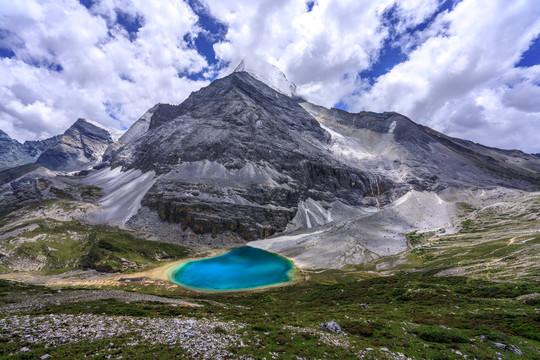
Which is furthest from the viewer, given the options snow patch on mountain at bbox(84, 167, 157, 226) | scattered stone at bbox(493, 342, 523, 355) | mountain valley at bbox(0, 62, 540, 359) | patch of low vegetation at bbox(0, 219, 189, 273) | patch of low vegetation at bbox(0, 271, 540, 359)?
snow patch on mountain at bbox(84, 167, 157, 226)

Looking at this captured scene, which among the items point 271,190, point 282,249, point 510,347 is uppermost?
point 271,190

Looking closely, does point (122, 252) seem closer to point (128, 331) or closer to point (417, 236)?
point (128, 331)

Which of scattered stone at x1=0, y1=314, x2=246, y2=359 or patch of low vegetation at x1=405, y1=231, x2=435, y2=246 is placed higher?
patch of low vegetation at x1=405, y1=231, x2=435, y2=246

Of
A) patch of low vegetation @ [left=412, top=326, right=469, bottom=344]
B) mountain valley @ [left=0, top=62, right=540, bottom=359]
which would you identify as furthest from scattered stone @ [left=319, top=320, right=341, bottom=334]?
patch of low vegetation @ [left=412, top=326, right=469, bottom=344]

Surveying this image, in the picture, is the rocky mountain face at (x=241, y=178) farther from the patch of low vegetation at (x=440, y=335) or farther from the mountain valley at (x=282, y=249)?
the patch of low vegetation at (x=440, y=335)

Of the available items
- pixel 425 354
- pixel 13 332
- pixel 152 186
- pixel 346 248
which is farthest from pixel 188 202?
pixel 425 354

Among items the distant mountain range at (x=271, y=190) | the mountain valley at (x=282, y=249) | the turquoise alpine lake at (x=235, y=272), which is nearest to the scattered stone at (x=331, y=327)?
the mountain valley at (x=282, y=249)

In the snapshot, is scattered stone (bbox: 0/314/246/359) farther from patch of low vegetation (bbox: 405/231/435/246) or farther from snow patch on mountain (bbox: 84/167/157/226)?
snow patch on mountain (bbox: 84/167/157/226)

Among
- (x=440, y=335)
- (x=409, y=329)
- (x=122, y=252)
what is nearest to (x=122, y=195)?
(x=122, y=252)
